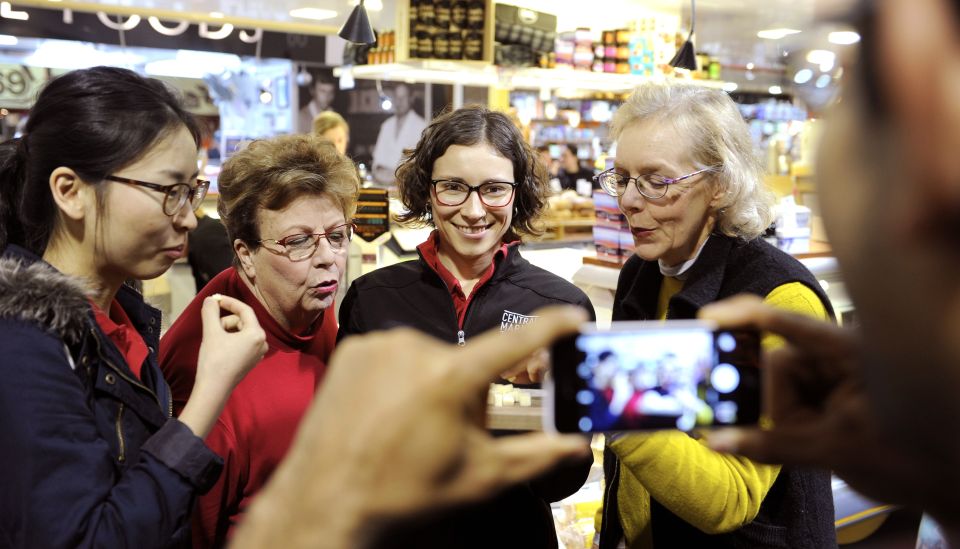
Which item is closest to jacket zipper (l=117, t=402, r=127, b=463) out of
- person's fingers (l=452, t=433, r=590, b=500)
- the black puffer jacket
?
the black puffer jacket

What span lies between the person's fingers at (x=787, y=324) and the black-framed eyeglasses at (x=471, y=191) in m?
1.57

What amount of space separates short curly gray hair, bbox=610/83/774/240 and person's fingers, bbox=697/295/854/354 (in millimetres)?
1233

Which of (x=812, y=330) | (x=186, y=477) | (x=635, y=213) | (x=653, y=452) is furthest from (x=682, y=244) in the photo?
(x=812, y=330)

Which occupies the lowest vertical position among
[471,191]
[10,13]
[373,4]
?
[471,191]

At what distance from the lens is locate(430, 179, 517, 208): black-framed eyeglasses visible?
216cm

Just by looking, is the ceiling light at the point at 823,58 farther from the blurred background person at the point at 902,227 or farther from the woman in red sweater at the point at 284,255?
the woman in red sweater at the point at 284,255

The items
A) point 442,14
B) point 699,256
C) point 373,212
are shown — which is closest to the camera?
point 699,256

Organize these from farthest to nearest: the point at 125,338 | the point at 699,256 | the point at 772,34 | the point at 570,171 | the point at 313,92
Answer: the point at 313,92
the point at 772,34
the point at 570,171
the point at 699,256
the point at 125,338

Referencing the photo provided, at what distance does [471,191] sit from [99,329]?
1.07 meters

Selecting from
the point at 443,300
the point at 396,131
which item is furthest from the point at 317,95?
the point at 443,300

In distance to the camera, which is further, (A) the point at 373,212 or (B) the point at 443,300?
(A) the point at 373,212

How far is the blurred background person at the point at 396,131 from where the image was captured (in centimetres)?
1145

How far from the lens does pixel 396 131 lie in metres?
11.5

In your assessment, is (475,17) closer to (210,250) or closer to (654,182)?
(210,250)
